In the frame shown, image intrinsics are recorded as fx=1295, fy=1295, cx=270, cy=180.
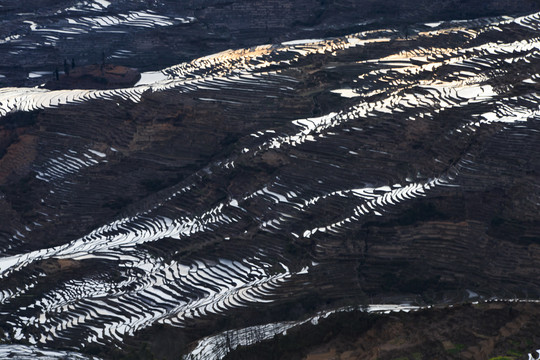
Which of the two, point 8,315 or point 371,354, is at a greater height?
point 371,354

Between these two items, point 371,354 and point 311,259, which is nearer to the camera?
point 371,354

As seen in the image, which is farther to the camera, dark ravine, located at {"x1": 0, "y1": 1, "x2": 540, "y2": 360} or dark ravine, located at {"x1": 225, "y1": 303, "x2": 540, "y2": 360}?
dark ravine, located at {"x1": 0, "y1": 1, "x2": 540, "y2": 360}

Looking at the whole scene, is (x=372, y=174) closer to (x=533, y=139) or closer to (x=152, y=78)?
(x=533, y=139)

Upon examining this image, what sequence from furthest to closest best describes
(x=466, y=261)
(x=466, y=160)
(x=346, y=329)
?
(x=466, y=160) < (x=466, y=261) < (x=346, y=329)

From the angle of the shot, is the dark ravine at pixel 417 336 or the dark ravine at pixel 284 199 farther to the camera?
the dark ravine at pixel 284 199

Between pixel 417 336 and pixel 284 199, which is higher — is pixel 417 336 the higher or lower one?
the higher one

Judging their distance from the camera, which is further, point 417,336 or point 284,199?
point 284,199

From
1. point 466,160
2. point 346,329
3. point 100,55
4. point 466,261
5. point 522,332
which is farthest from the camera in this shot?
point 100,55

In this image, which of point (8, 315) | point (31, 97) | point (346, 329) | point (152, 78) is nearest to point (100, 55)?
point (152, 78)
